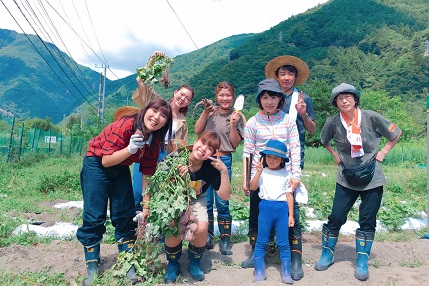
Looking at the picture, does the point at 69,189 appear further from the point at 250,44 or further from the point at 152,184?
the point at 250,44

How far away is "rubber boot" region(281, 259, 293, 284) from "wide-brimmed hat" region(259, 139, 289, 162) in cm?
94

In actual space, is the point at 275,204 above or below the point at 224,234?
above

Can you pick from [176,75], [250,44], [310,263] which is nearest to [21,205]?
[310,263]

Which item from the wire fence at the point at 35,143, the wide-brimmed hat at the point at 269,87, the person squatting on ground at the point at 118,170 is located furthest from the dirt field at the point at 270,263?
the wire fence at the point at 35,143

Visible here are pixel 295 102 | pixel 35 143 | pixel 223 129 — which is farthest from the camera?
pixel 35 143

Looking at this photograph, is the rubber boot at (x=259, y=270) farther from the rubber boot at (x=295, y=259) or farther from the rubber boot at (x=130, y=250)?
the rubber boot at (x=130, y=250)

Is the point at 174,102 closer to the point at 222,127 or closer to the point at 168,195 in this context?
the point at 222,127

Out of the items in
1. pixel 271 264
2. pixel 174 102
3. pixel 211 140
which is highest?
pixel 174 102

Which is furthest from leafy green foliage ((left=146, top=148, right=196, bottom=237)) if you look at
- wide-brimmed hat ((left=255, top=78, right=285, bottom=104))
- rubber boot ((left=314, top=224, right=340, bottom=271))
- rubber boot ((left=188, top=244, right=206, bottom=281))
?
rubber boot ((left=314, top=224, right=340, bottom=271))

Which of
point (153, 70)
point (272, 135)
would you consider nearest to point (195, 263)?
point (272, 135)

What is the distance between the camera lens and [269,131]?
135 inches

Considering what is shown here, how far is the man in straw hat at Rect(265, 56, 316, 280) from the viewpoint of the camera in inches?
135

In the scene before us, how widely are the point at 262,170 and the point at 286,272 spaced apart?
95 cm

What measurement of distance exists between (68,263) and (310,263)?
2548 mm
